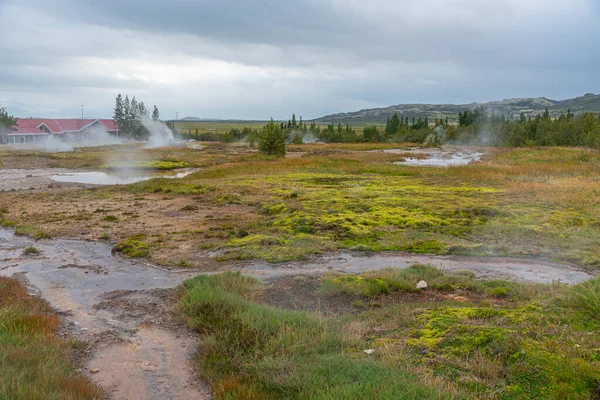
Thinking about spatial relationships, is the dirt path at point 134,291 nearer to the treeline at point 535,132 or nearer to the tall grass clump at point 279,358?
the tall grass clump at point 279,358

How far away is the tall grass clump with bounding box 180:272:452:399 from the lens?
194 inches

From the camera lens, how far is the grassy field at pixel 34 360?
5055 mm

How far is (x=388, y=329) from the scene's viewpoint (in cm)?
700

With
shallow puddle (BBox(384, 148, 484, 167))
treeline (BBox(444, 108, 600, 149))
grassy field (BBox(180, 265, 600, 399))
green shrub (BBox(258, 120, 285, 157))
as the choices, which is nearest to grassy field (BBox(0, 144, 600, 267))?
grassy field (BBox(180, 265, 600, 399))

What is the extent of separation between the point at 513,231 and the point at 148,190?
19685mm

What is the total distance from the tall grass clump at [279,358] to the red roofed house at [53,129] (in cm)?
8317

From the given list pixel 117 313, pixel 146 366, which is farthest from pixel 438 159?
pixel 146 366

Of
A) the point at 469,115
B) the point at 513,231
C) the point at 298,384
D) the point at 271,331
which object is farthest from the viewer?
the point at 469,115

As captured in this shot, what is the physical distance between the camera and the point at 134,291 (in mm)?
10070

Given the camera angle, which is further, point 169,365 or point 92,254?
point 92,254

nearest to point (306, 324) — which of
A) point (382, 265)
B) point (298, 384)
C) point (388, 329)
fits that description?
point (388, 329)

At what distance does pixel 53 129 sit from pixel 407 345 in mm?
95237

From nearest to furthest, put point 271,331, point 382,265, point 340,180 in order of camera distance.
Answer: point 271,331 → point 382,265 → point 340,180

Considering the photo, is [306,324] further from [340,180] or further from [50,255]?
[340,180]
